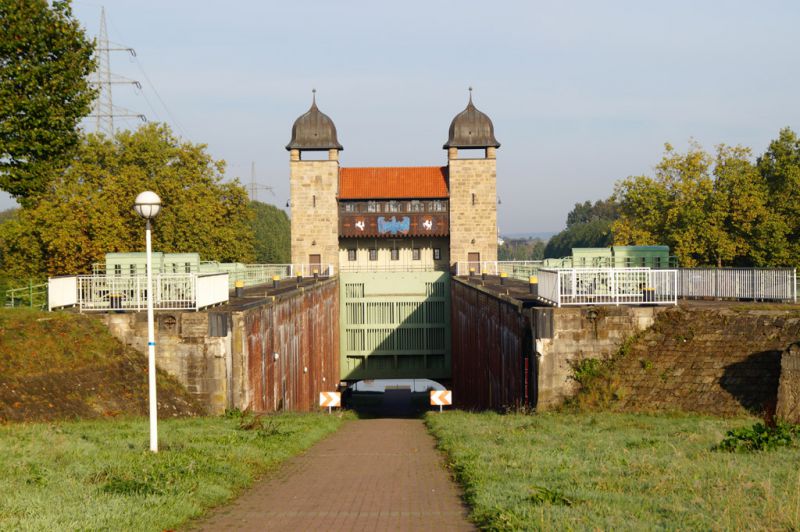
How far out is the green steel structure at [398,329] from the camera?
51594 millimetres

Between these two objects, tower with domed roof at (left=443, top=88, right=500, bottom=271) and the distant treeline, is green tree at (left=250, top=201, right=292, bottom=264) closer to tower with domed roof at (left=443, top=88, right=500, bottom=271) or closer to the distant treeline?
tower with domed roof at (left=443, top=88, right=500, bottom=271)

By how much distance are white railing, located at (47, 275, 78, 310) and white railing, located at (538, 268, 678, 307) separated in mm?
13249

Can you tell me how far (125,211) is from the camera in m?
45.9

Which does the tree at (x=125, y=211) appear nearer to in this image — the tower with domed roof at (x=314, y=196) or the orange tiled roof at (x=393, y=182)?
the tower with domed roof at (x=314, y=196)

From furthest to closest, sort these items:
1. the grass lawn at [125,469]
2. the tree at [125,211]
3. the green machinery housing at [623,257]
Result: 1. the tree at [125,211]
2. the green machinery housing at [623,257]
3. the grass lawn at [125,469]

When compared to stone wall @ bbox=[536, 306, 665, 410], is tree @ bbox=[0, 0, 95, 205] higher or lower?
higher

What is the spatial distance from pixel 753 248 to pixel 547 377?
32.8 m

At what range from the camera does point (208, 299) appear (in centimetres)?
2220

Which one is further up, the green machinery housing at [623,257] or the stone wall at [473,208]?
the stone wall at [473,208]

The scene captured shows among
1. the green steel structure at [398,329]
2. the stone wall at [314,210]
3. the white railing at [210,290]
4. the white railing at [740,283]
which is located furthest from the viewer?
the stone wall at [314,210]

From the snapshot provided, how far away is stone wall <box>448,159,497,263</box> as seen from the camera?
56281 millimetres

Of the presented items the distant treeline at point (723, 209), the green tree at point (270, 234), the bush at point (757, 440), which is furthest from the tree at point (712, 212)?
the green tree at point (270, 234)

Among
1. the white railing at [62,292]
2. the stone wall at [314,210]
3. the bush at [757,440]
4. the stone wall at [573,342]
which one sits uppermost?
the stone wall at [314,210]

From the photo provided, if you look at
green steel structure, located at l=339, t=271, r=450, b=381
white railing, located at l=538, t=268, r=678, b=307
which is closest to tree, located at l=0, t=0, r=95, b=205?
white railing, located at l=538, t=268, r=678, b=307
